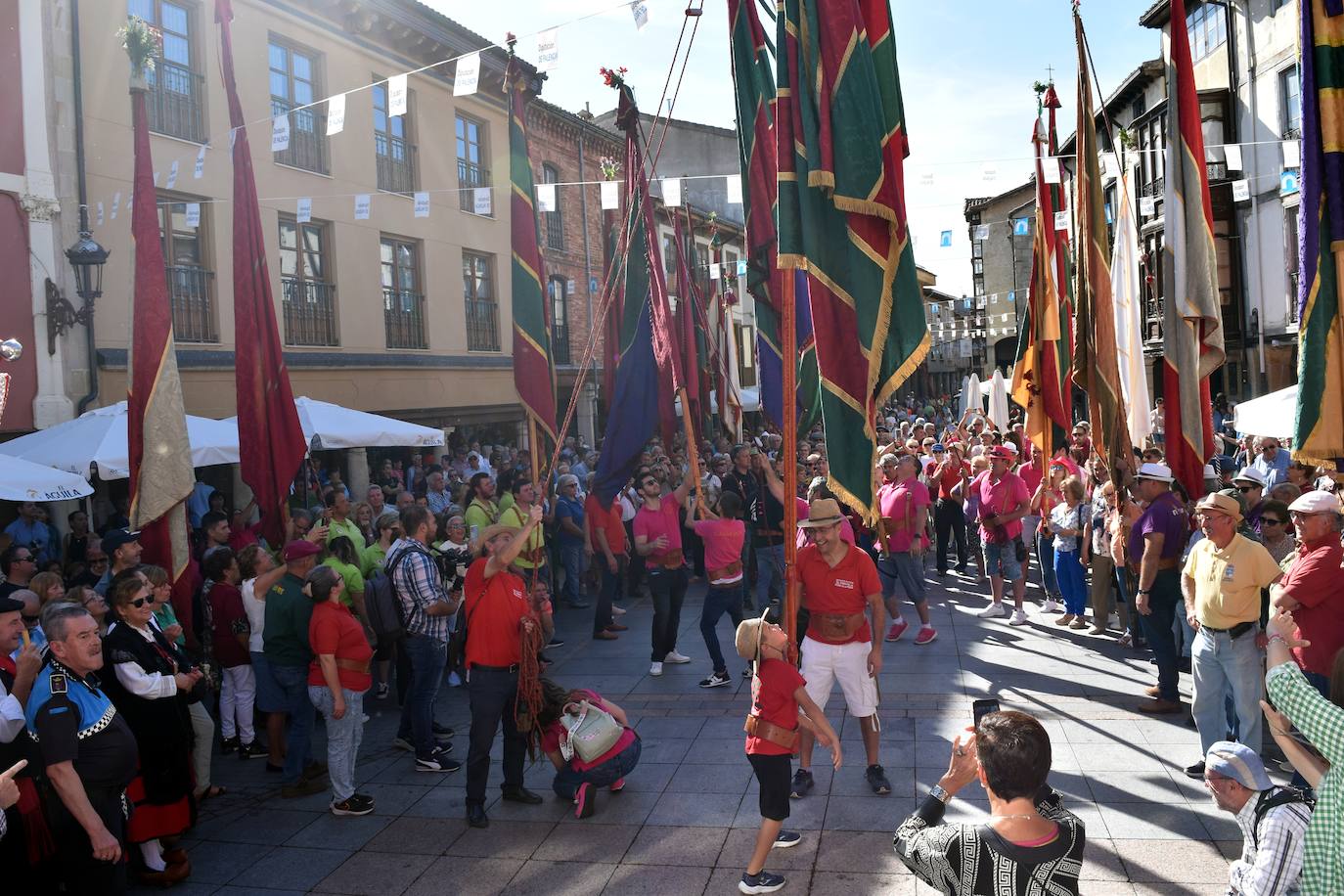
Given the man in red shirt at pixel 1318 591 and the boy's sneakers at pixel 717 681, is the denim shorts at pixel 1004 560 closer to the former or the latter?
the boy's sneakers at pixel 717 681

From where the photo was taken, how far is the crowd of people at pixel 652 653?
3184 mm

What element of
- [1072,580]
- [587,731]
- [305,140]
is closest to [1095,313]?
[1072,580]

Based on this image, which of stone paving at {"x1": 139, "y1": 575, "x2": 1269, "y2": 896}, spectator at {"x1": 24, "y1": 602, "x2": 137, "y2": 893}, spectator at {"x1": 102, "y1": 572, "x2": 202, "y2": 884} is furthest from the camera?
spectator at {"x1": 102, "y1": 572, "x2": 202, "y2": 884}

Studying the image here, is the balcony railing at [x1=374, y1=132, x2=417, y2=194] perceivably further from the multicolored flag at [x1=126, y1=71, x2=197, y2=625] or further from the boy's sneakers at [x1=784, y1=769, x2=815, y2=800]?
the boy's sneakers at [x1=784, y1=769, x2=815, y2=800]

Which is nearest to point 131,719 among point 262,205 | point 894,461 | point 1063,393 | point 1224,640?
point 1224,640

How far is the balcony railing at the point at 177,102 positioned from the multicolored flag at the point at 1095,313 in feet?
44.4

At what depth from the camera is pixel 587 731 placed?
246 inches

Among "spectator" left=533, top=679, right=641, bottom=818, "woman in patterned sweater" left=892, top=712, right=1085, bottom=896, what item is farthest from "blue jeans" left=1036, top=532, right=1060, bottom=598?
"woman in patterned sweater" left=892, top=712, right=1085, bottom=896

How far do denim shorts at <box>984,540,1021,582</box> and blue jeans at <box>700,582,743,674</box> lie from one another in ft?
10.9

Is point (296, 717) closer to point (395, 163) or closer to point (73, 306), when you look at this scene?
point (73, 306)

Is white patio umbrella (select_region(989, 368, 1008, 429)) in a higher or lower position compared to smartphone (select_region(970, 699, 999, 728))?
higher

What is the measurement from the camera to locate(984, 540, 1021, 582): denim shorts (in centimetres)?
1059

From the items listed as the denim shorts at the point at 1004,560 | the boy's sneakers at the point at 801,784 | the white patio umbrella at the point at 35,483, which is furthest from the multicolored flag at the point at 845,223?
the white patio umbrella at the point at 35,483

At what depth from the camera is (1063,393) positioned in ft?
36.2
